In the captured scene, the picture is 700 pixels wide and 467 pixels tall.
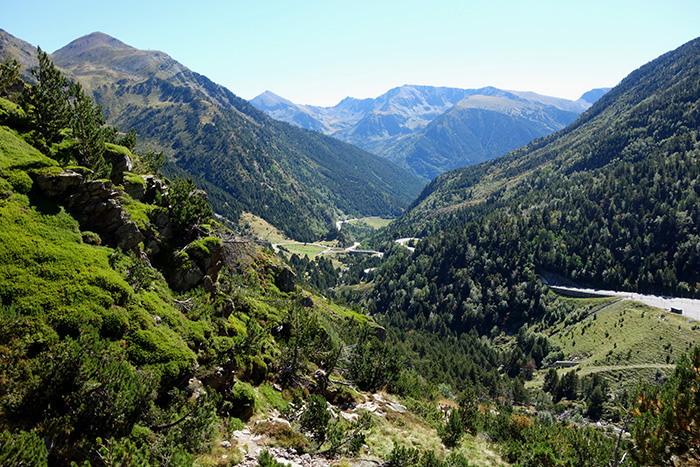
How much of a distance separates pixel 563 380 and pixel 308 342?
110m

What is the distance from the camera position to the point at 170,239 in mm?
30891

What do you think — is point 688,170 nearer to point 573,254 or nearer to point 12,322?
point 573,254

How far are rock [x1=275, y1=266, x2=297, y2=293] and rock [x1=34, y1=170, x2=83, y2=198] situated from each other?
37.4 meters

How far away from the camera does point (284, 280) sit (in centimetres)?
5872

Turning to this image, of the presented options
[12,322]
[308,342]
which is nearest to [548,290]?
[308,342]

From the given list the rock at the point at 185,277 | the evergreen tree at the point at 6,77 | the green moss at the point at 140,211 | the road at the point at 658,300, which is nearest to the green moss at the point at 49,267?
the green moss at the point at 140,211

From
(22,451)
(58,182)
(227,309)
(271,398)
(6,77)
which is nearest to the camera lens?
(22,451)

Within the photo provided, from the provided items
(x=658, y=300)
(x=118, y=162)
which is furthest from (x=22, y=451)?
(x=658, y=300)

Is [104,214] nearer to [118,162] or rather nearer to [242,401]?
[118,162]

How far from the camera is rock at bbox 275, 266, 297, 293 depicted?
5822 centimetres

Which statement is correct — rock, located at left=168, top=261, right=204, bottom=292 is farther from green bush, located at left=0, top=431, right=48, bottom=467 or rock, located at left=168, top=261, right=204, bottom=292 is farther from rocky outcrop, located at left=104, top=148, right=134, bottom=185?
green bush, located at left=0, top=431, right=48, bottom=467

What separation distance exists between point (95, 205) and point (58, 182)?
2748mm

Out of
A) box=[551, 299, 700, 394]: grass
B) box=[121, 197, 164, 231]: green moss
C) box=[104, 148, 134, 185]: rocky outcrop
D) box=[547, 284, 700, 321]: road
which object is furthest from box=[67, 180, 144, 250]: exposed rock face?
box=[547, 284, 700, 321]: road

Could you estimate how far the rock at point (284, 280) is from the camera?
58.2 m
